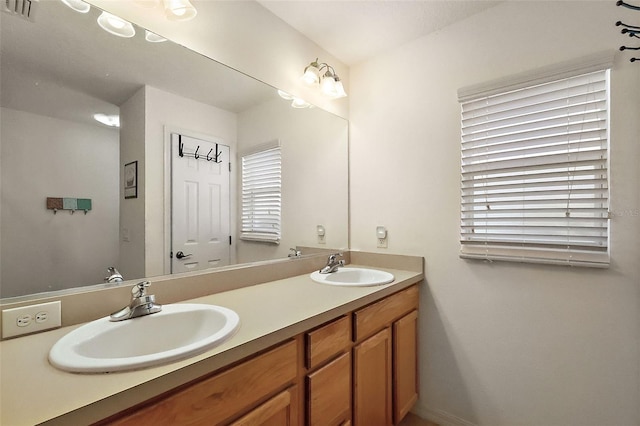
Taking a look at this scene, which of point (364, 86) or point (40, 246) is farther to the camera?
point (364, 86)

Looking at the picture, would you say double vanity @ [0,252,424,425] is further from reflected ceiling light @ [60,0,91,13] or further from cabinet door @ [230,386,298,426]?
reflected ceiling light @ [60,0,91,13]

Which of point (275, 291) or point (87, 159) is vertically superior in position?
point (87, 159)

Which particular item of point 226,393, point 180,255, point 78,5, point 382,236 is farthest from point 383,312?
point 78,5

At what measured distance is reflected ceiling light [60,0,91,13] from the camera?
1.03 metres

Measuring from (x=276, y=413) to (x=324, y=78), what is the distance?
1859mm

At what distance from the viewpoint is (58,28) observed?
1011 millimetres

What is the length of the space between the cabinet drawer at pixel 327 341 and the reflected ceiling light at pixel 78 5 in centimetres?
146

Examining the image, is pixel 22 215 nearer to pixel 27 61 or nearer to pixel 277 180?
pixel 27 61

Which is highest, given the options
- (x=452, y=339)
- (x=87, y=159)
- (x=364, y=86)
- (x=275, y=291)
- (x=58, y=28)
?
(x=364, y=86)

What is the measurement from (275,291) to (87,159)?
0.95 metres

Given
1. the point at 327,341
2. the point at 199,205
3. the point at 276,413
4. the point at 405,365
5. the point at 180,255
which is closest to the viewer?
the point at 276,413

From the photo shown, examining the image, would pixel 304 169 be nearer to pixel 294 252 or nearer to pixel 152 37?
pixel 294 252

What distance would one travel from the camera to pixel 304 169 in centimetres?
204

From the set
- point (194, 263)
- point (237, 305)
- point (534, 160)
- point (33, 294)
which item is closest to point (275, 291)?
point (237, 305)
